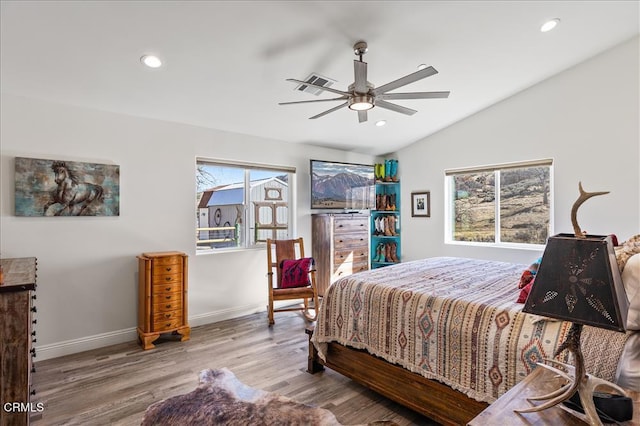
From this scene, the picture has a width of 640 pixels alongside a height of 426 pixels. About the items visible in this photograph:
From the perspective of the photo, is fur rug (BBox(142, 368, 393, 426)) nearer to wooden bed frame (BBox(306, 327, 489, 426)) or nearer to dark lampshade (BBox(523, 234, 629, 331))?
wooden bed frame (BBox(306, 327, 489, 426))

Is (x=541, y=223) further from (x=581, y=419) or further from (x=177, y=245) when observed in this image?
(x=177, y=245)

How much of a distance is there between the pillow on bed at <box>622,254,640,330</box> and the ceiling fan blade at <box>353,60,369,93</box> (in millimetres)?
1791

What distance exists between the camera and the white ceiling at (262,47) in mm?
2168

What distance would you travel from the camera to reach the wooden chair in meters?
3.79

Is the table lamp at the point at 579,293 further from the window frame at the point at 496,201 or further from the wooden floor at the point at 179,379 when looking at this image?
the window frame at the point at 496,201

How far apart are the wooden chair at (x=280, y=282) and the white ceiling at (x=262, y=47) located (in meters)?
1.56

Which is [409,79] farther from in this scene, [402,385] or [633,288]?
[402,385]

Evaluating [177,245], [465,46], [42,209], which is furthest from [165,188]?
[465,46]

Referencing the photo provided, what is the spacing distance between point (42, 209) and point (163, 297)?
51.5 inches

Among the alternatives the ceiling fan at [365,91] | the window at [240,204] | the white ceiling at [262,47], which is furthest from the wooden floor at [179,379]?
the white ceiling at [262,47]

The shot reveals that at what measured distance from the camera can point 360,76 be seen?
2.28 metres

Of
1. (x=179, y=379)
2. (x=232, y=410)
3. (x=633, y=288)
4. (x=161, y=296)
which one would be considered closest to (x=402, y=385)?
(x=232, y=410)

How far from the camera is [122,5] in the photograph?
2012 mm

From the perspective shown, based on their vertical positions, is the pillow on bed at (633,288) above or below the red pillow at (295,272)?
above
